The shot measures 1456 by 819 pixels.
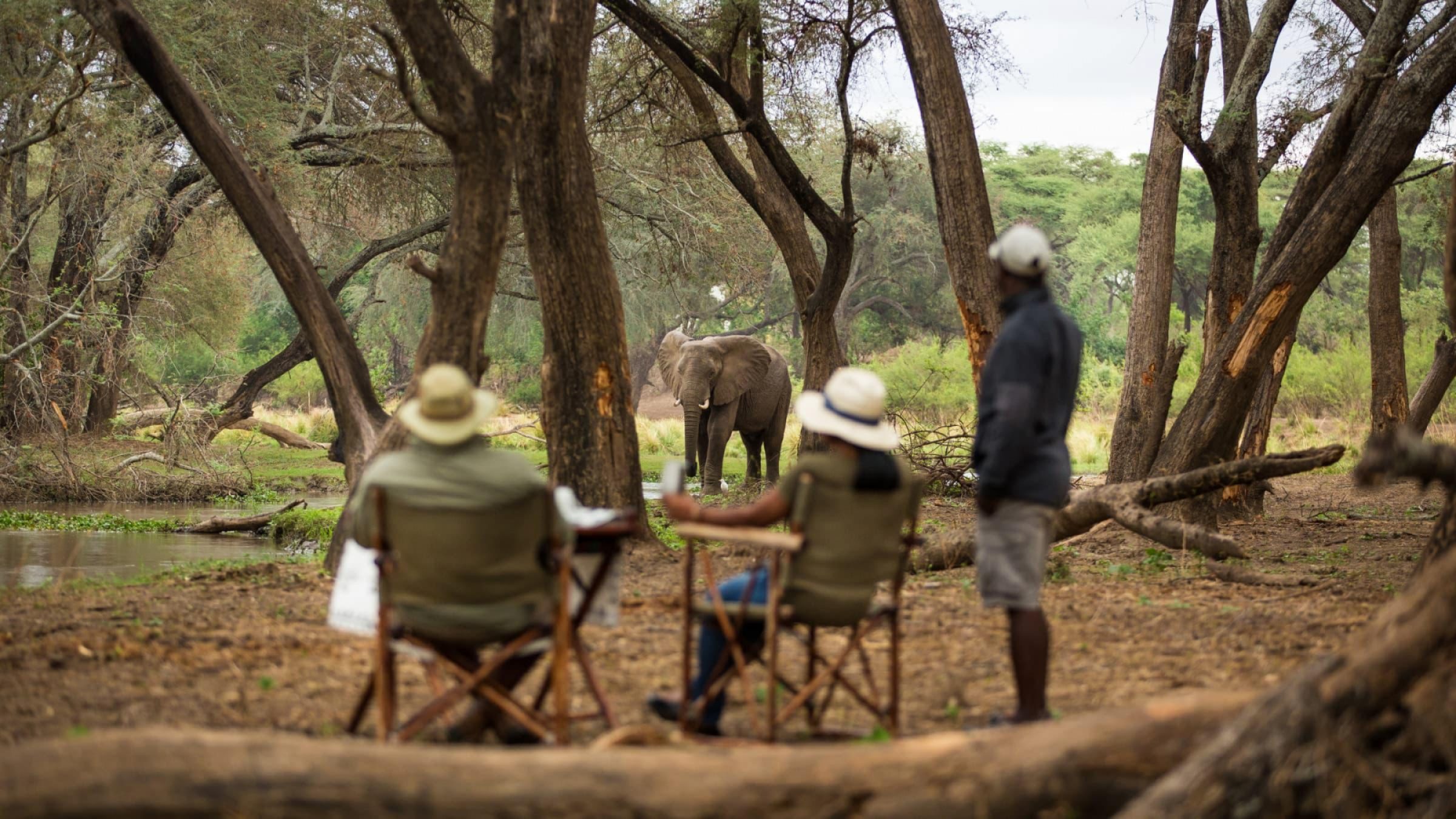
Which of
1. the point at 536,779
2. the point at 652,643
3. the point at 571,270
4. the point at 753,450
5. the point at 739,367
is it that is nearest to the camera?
the point at 536,779

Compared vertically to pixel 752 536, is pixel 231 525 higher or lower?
lower

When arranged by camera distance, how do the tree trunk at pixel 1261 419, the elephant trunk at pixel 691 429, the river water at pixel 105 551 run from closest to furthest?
the river water at pixel 105 551
the tree trunk at pixel 1261 419
the elephant trunk at pixel 691 429

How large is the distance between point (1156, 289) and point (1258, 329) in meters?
2.83

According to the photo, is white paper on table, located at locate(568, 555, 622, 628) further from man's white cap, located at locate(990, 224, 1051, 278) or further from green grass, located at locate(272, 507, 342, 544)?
green grass, located at locate(272, 507, 342, 544)

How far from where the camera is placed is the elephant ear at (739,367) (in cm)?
2169

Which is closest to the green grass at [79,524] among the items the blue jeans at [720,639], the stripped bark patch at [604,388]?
the stripped bark patch at [604,388]

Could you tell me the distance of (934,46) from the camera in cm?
1167

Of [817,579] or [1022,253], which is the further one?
[1022,253]

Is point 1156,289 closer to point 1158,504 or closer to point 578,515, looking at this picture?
point 1158,504

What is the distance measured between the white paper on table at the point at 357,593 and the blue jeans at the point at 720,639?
1180 mm

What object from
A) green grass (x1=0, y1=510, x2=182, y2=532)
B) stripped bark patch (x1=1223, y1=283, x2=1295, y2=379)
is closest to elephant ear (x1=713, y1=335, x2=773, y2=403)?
green grass (x1=0, y1=510, x2=182, y2=532)

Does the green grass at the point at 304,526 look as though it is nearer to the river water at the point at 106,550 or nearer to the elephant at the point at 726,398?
the river water at the point at 106,550

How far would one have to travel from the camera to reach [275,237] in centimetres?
1081

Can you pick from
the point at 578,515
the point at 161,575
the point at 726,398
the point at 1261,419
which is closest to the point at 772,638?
the point at 578,515
